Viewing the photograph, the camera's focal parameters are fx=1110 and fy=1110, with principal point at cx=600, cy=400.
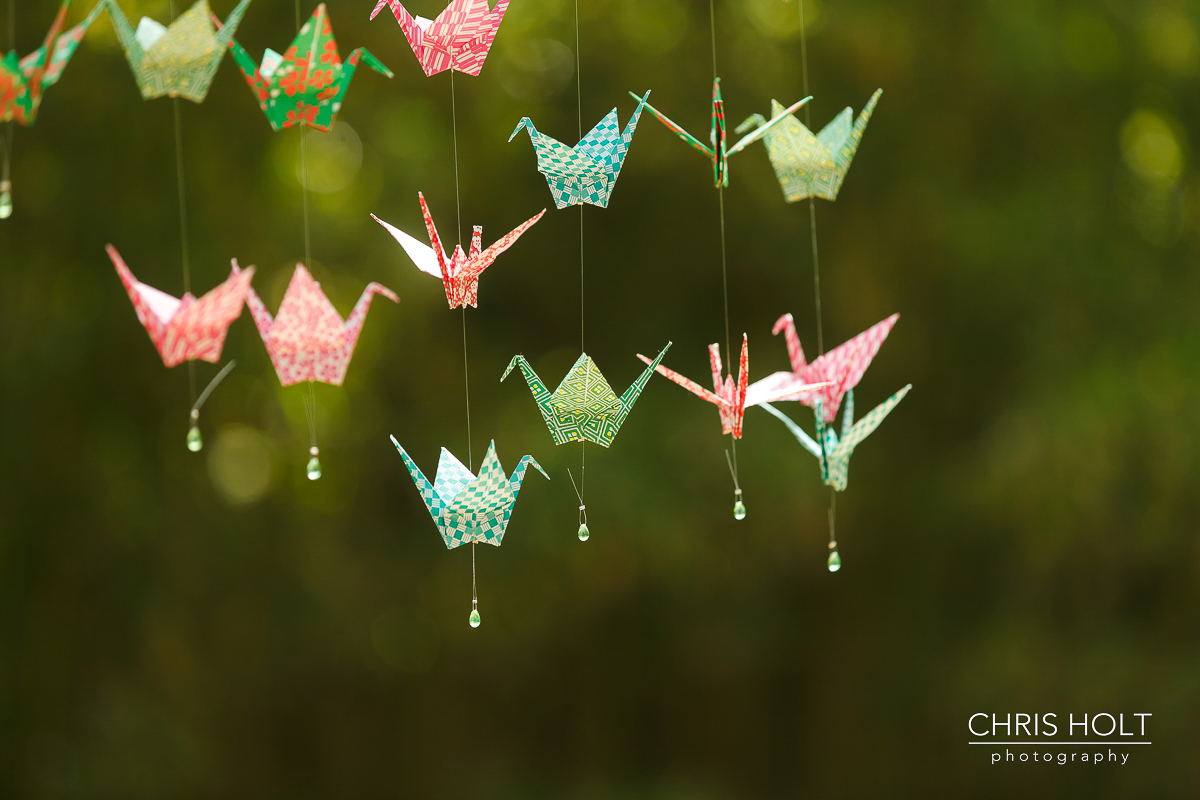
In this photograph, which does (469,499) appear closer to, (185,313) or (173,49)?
(185,313)

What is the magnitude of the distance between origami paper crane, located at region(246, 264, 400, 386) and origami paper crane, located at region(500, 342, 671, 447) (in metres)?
0.19

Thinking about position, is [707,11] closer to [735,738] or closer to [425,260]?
[425,260]

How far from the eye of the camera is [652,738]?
2365 mm

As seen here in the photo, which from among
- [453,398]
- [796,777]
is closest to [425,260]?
[453,398]

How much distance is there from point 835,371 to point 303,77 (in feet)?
2.20

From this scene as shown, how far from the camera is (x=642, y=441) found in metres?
2.26

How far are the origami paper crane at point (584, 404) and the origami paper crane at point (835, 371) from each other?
0.18m

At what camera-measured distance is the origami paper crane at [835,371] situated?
1.26 meters

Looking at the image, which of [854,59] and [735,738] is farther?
[735,738]

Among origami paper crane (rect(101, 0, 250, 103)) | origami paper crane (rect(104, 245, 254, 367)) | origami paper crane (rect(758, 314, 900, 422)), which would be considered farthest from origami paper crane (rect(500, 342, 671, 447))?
origami paper crane (rect(101, 0, 250, 103))

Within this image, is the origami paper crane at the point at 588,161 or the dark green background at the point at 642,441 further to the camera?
the dark green background at the point at 642,441

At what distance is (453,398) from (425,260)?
1.11 m

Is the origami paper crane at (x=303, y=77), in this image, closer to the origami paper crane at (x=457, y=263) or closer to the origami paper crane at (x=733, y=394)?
the origami paper crane at (x=457, y=263)

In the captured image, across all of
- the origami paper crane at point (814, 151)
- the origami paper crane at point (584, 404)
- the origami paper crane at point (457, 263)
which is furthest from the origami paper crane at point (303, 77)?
the origami paper crane at point (814, 151)
